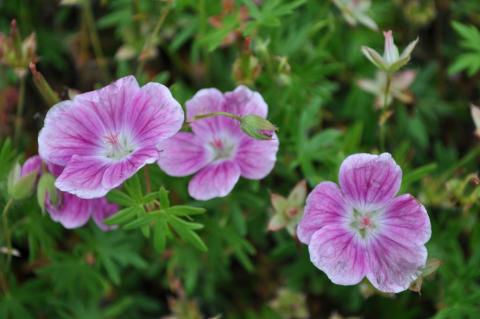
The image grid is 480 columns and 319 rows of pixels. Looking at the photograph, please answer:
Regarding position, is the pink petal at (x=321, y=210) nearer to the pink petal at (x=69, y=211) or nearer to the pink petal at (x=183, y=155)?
the pink petal at (x=183, y=155)

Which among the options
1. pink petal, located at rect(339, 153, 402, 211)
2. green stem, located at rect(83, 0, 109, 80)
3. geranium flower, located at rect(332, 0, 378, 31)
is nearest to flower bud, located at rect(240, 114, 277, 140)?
pink petal, located at rect(339, 153, 402, 211)

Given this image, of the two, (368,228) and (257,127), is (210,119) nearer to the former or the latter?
(257,127)

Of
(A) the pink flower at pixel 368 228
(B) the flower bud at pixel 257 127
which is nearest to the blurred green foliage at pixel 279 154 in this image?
(A) the pink flower at pixel 368 228

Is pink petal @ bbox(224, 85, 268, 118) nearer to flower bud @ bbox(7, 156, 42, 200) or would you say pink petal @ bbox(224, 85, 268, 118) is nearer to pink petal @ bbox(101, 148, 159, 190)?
pink petal @ bbox(101, 148, 159, 190)

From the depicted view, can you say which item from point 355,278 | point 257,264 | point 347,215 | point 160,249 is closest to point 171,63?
point 257,264

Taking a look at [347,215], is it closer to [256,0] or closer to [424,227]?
[424,227]

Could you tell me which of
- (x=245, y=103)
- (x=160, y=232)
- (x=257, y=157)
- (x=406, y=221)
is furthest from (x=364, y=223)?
(x=160, y=232)
